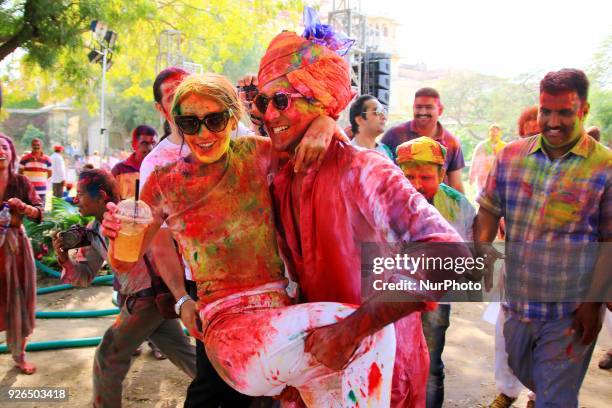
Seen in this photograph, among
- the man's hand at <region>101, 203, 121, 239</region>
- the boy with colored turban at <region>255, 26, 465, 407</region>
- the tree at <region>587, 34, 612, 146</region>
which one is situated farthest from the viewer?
the tree at <region>587, 34, 612, 146</region>

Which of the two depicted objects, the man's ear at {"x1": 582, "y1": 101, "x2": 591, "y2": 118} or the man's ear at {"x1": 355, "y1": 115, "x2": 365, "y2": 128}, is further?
the man's ear at {"x1": 355, "y1": 115, "x2": 365, "y2": 128}

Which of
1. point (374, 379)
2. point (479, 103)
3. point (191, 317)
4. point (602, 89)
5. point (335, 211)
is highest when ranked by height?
point (479, 103)

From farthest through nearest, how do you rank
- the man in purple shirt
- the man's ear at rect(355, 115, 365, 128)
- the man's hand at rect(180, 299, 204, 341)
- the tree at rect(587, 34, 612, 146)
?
the tree at rect(587, 34, 612, 146)
the man's ear at rect(355, 115, 365, 128)
the man in purple shirt
the man's hand at rect(180, 299, 204, 341)

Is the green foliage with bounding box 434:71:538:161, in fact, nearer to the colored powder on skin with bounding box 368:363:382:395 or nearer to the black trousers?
the black trousers

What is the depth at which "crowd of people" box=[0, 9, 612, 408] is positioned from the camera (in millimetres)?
1784

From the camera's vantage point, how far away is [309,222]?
1.97 metres

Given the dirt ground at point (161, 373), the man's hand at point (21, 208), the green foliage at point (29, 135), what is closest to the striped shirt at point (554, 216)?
the dirt ground at point (161, 373)

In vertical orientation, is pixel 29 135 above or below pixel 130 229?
below

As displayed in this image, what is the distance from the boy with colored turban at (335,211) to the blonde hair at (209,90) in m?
0.24

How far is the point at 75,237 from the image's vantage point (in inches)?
157

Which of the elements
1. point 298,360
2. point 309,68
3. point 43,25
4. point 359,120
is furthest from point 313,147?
point 43,25

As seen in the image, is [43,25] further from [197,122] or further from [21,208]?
[197,122]

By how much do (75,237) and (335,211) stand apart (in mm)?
2691

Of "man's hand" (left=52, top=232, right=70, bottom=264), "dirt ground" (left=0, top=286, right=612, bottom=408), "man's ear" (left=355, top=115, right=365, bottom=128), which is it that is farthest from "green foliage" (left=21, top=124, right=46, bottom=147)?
"man's hand" (left=52, top=232, right=70, bottom=264)
